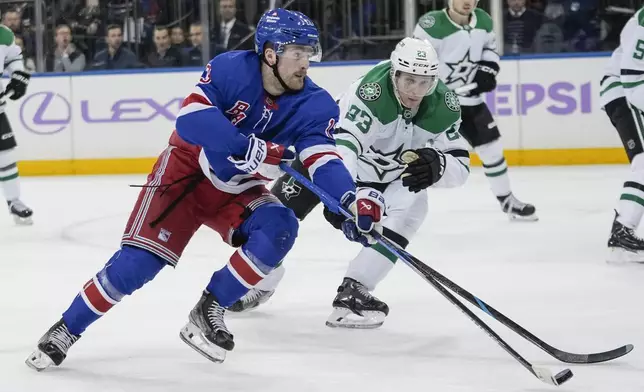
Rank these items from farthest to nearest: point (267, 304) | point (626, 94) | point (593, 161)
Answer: point (593, 161), point (626, 94), point (267, 304)

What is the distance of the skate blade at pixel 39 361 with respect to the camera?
271 cm

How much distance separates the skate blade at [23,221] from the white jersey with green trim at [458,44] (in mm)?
2368

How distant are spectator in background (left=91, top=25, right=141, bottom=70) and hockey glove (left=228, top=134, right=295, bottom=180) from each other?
595 centimetres

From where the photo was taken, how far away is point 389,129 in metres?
3.25

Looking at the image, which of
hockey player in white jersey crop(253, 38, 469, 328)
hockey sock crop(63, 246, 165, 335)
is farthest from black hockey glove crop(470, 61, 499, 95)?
hockey sock crop(63, 246, 165, 335)

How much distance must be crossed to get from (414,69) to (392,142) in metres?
0.30

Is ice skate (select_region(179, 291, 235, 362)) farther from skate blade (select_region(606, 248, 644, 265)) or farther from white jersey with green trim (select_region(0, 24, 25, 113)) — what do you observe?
white jersey with green trim (select_region(0, 24, 25, 113))

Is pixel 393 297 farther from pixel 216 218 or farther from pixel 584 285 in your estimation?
pixel 216 218

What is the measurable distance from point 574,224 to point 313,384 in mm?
3072

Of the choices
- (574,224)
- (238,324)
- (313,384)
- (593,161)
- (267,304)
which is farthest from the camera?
(593,161)

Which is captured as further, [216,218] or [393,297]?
[393,297]

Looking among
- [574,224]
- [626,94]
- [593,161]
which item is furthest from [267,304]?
[593,161]

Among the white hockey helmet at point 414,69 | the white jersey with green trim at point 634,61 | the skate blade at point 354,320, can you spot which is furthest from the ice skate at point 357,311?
the white jersey with green trim at point 634,61

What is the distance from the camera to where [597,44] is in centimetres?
802
